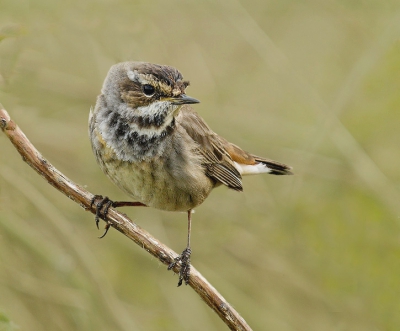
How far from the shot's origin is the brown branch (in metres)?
3.58

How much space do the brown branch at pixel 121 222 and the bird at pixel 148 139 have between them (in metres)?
0.31

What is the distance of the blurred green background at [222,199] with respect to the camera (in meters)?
4.59

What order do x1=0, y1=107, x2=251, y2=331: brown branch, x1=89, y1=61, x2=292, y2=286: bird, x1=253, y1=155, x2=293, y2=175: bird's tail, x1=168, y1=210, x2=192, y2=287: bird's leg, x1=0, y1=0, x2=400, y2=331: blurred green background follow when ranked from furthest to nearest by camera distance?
x1=253, y1=155, x2=293, y2=175: bird's tail
x1=0, y1=0, x2=400, y2=331: blurred green background
x1=89, y1=61, x2=292, y2=286: bird
x1=168, y1=210, x2=192, y2=287: bird's leg
x1=0, y1=107, x2=251, y2=331: brown branch

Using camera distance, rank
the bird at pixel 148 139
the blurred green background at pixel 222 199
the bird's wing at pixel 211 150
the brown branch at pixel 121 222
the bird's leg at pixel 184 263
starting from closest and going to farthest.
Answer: the brown branch at pixel 121 222 → the bird's leg at pixel 184 263 → the bird at pixel 148 139 → the blurred green background at pixel 222 199 → the bird's wing at pixel 211 150

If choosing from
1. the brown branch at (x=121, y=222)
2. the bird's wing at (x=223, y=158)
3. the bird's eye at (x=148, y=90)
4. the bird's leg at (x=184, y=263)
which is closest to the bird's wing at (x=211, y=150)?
the bird's wing at (x=223, y=158)

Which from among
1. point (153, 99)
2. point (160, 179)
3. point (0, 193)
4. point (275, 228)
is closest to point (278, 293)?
point (275, 228)

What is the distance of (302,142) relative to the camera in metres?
→ 5.45

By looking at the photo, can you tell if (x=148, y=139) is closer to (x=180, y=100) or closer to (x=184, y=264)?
(x=180, y=100)

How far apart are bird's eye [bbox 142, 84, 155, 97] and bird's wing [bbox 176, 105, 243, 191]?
1.49 feet

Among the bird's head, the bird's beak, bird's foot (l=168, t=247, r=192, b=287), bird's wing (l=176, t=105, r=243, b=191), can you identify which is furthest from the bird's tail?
the bird's beak

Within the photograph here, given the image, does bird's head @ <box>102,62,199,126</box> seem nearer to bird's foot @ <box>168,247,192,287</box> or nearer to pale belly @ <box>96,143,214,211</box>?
pale belly @ <box>96,143,214,211</box>

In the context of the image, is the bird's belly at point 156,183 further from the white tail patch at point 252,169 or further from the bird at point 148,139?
the white tail patch at point 252,169

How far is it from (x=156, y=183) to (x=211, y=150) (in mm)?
1047

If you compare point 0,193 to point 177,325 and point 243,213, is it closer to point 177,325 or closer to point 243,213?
point 177,325
